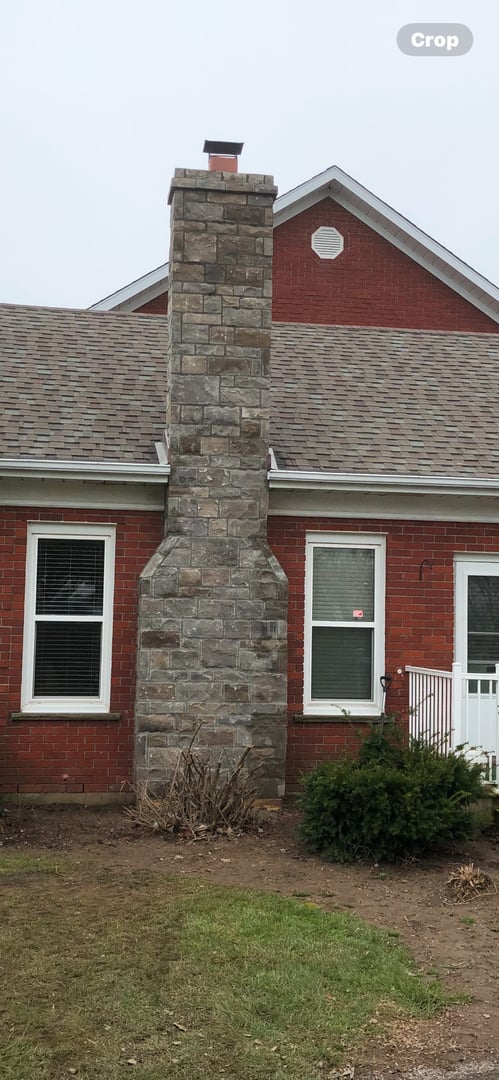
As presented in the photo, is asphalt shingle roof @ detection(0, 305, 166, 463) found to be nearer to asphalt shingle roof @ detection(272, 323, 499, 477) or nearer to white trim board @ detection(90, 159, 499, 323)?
asphalt shingle roof @ detection(272, 323, 499, 477)

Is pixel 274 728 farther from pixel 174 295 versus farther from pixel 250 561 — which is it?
pixel 174 295

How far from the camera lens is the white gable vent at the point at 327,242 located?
18.5 m

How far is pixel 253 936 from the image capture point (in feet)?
20.5

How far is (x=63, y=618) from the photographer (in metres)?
10.0

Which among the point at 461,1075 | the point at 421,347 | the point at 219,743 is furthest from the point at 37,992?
the point at 421,347

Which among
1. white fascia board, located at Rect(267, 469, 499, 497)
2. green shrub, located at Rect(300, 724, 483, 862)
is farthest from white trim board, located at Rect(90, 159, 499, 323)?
green shrub, located at Rect(300, 724, 483, 862)

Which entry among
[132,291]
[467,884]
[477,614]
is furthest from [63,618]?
[132,291]

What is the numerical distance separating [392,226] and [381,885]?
13452mm

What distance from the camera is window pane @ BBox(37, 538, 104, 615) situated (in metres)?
10.0

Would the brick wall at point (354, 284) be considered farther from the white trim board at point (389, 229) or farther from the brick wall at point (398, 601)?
the brick wall at point (398, 601)

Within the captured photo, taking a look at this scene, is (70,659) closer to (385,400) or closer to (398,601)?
(398,601)

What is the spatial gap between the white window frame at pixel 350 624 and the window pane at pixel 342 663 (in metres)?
0.06

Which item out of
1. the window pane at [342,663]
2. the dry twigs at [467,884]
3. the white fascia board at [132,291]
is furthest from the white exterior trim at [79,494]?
the white fascia board at [132,291]

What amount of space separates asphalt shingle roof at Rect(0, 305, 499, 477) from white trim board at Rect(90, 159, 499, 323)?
14.5ft
